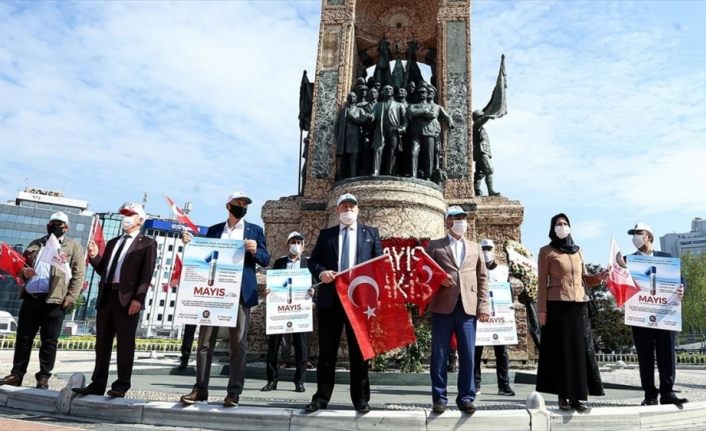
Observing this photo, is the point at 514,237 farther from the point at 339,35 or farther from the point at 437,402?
the point at 437,402

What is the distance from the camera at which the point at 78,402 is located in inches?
170

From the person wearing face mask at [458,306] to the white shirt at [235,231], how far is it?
1.74 m

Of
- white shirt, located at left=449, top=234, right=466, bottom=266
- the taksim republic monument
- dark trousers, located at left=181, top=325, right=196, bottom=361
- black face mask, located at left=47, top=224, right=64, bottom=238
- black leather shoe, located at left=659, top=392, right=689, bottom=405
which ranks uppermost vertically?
the taksim republic monument

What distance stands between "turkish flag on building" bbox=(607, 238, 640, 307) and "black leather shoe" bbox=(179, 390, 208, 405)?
401 cm

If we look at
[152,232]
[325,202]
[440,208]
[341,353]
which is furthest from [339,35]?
[152,232]

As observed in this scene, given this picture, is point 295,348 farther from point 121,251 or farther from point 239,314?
point 121,251

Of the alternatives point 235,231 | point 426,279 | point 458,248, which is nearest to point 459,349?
point 426,279

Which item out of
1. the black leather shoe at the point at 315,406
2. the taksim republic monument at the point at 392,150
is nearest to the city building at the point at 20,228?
the taksim republic monument at the point at 392,150

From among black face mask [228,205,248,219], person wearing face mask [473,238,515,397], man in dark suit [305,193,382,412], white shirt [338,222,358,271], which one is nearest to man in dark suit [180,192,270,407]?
black face mask [228,205,248,219]

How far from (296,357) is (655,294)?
13.8ft

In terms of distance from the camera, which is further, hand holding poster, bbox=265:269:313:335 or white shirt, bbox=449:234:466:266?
hand holding poster, bbox=265:269:313:335

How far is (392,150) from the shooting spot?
12.2 meters

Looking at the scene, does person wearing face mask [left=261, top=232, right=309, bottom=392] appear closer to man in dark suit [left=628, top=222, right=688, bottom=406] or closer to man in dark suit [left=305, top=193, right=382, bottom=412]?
man in dark suit [left=305, top=193, right=382, bottom=412]

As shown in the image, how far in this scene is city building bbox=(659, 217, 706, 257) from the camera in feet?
439
